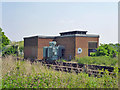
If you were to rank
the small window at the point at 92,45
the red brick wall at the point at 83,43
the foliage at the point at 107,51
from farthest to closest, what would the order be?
the small window at the point at 92,45 < the red brick wall at the point at 83,43 < the foliage at the point at 107,51

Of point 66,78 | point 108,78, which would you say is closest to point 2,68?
point 66,78

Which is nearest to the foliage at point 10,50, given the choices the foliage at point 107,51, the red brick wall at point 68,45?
the red brick wall at point 68,45

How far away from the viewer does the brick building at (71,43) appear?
2109 cm

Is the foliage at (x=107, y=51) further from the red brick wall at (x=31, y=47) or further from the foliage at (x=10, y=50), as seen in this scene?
the foliage at (x=10, y=50)

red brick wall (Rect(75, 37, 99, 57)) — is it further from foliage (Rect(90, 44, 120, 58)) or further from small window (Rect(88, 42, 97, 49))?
foliage (Rect(90, 44, 120, 58))

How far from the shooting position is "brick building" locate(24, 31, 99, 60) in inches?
830

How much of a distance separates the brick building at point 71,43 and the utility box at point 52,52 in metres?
0.81

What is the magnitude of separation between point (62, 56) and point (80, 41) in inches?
136

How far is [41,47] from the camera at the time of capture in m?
24.2

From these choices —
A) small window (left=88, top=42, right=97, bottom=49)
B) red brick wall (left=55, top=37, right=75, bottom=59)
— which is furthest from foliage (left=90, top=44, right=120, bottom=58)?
red brick wall (left=55, top=37, right=75, bottom=59)

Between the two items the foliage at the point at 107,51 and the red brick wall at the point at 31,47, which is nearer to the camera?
the foliage at the point at 107,51

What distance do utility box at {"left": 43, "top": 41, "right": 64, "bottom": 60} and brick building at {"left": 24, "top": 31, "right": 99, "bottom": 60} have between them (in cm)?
81

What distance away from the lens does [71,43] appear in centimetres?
2142

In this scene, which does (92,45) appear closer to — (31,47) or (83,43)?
(83,43)
